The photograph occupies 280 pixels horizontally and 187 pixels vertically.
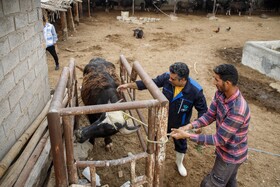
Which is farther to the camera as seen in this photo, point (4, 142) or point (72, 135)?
point (4, 142)

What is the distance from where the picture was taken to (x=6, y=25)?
2912mm

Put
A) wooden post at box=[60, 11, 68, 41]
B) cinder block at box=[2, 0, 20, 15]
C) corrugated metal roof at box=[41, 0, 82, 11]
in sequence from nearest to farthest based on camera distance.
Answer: cinder block at box=[2, 0, 20, 15] → corrugated metal roof at box=[41, 0, 82, 11] → wooden post at box=[60, 11, 68, 41]

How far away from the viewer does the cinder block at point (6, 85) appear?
2.75m

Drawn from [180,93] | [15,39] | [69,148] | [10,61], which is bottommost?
[69,148]

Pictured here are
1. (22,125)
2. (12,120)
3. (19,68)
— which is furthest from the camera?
(22,125)

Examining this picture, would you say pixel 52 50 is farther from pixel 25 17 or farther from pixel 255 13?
pixel 255 13

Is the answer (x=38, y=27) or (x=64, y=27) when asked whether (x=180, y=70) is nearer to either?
(x=38, y=27)

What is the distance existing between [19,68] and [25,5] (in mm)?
1016

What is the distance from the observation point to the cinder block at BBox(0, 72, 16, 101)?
275cm

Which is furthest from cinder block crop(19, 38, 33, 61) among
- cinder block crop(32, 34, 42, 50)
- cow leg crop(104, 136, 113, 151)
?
cow leg crop(104, 136, 113, 151)

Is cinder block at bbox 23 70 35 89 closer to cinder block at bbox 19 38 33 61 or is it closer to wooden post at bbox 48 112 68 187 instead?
cinder block at bbox 19 38 33 61

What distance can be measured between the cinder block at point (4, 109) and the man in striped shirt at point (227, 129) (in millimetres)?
1950

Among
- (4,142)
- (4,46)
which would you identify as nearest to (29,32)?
(4,46)

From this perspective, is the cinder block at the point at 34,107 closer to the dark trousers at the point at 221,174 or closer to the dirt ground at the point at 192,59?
the dirt ground at the point at 192,59
